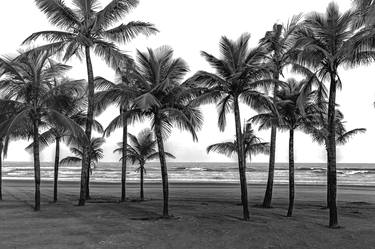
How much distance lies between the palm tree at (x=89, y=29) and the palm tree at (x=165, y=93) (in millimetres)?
2551

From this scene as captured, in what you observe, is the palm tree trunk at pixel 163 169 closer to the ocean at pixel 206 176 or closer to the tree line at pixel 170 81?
the tree line at pixel 170 81

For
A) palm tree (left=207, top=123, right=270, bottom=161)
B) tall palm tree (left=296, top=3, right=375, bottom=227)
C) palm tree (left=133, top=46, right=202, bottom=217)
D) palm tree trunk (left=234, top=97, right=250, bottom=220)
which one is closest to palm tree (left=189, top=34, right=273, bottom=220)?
palm tree trunk (left=234, top=97, right=250, bottom=220)

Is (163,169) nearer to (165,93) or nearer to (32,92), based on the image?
(165,93)

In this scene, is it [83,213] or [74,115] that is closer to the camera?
[83,213]

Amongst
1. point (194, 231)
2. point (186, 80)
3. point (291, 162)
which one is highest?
point (186, 80)

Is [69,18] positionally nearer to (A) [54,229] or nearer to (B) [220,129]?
(B) [220,129]

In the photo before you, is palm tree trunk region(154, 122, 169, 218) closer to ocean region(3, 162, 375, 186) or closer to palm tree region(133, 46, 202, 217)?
palm tree region(133, 46, 202, 217)

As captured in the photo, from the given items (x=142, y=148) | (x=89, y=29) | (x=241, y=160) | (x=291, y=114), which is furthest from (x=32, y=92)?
(x=291, y=114)

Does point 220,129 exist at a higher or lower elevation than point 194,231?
higher

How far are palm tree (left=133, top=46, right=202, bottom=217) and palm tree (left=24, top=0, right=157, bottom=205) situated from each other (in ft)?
8.37

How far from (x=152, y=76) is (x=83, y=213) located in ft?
23.9

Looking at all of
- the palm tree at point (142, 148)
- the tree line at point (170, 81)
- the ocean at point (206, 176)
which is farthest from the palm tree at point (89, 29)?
the ocean at point (206, 176)

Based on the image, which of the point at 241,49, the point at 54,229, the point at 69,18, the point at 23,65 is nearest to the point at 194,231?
the point at 54,229

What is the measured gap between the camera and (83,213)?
18.0m
